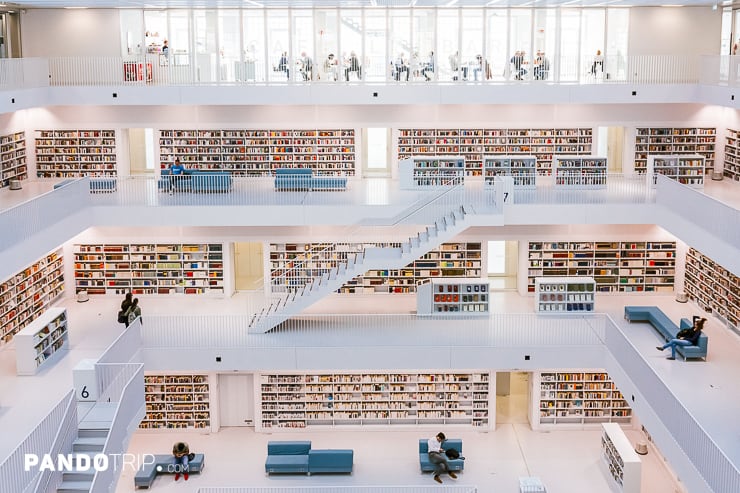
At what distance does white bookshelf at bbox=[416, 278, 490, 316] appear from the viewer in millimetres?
17672

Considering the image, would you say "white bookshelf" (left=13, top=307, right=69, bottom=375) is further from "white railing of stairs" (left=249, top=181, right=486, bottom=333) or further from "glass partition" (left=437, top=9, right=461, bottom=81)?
"glass partition" (left=437, top=9, right=461, bottom=81)

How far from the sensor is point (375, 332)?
17.0 m

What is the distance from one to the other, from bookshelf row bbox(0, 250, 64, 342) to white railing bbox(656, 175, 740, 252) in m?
12.1

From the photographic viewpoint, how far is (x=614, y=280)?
1973cm

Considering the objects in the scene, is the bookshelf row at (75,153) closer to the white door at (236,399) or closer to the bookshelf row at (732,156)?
the white door at (236,399)

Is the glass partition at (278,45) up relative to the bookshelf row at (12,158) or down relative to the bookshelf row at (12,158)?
up

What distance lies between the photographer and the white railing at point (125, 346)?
14.4 metres

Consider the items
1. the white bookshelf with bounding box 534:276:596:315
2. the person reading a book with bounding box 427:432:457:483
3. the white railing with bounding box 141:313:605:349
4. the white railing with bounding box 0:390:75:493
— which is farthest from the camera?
the white bookshelf with bounding box 534:276:596:315

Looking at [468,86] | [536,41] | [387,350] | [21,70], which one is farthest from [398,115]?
[21,70]

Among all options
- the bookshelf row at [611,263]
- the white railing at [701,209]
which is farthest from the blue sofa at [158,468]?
the white railing at [701,209]

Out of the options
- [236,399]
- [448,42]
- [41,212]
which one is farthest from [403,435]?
[448,42]

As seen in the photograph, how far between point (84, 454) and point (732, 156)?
49.1ft

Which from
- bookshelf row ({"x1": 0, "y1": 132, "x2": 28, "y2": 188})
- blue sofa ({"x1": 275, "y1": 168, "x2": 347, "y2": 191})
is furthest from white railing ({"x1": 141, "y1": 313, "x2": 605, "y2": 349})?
bookshelf row ({"x1": 0, "y1": 132, "x2": 28, "y2": 188})

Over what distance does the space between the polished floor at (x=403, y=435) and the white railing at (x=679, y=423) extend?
53 centimetres
